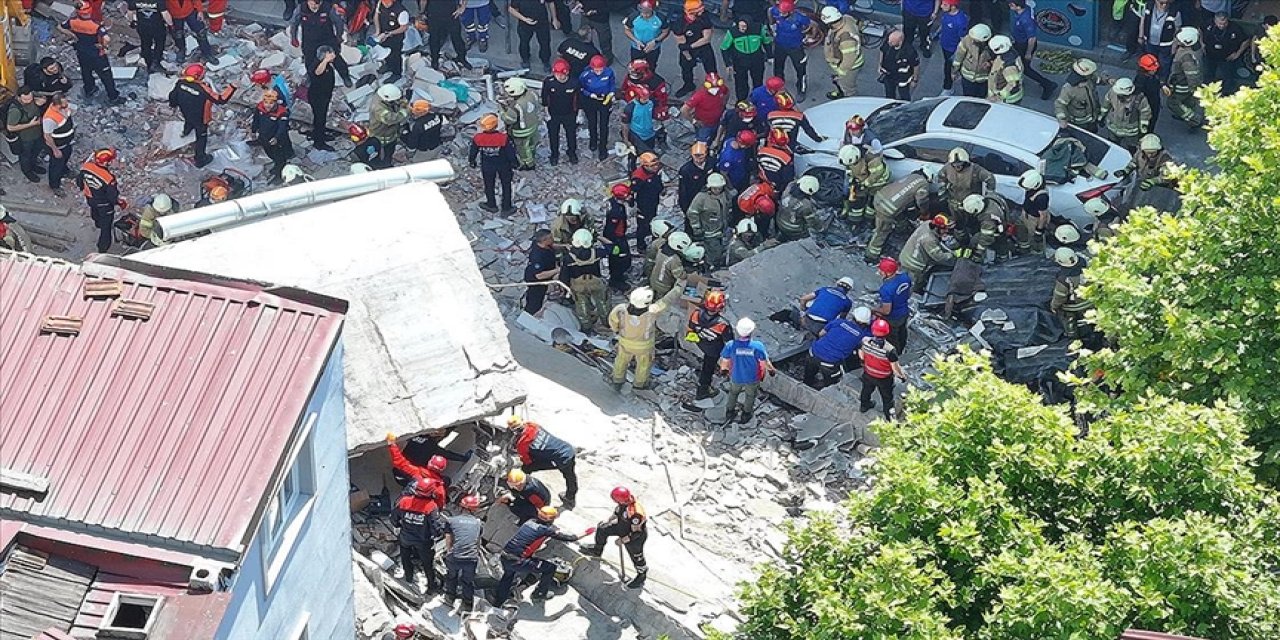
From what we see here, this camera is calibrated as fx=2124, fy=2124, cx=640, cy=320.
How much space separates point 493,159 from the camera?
1022 inches

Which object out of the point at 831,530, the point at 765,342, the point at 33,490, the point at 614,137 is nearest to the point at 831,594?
the point at 831,530

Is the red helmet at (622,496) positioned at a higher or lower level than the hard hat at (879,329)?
higher

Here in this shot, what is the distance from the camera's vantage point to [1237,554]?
15133 mm

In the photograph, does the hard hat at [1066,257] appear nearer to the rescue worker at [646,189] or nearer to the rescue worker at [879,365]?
the rescue worker at [879,365]

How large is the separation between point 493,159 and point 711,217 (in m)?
2.97

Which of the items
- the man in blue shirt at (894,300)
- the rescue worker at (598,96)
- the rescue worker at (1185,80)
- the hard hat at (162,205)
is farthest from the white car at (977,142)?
the hard hat at (162,205)

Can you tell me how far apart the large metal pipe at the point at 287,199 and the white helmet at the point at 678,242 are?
2960 millimetres

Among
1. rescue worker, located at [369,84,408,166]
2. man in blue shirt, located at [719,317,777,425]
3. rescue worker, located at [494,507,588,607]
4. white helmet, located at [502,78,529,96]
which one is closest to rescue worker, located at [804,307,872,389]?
man in blue shirt, located at [719,317,777,425]

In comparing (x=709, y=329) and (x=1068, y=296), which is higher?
(x=709, y=329)

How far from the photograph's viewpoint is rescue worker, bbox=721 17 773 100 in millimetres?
27469

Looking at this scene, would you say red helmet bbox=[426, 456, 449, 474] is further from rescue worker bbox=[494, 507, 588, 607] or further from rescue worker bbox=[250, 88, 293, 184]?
rescue worker bbox=[250, 88, 293, 184]

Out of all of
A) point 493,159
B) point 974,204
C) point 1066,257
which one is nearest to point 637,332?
point 493,159

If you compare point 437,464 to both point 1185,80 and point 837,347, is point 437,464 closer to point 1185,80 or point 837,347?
point 837,347

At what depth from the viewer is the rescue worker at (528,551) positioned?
19828mm
